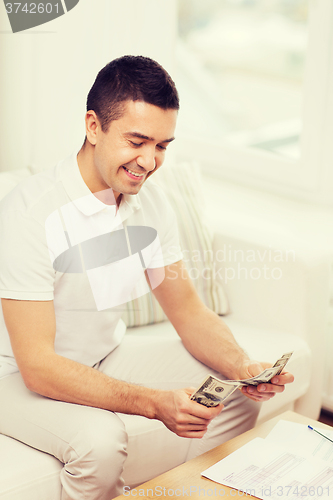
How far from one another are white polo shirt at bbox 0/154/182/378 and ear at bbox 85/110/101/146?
72 millimetres

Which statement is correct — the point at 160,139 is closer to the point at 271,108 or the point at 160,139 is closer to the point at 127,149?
the point at 127,149

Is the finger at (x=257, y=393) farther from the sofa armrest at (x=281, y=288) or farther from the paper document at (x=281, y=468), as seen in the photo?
the sofa armrest at (x=281, y=288)

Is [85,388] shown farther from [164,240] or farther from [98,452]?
[164,240]

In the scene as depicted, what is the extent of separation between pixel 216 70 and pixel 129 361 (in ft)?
5.82

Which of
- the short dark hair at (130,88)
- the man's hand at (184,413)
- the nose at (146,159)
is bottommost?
the man's hand at (184,413)

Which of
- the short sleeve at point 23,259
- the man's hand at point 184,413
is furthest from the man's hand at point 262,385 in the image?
the short sleeve at point 23,259

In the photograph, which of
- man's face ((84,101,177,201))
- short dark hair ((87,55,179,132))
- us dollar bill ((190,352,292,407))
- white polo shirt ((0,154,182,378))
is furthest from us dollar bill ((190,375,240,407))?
short dark hair ((87,55,179,132))

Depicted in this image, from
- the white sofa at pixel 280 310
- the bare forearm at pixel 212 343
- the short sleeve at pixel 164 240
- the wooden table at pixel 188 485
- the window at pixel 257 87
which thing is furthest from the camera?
the window at pixel 257 87

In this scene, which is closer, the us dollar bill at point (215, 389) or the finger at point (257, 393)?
the us dollar bill at point (215, 389)

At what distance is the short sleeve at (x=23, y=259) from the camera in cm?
123

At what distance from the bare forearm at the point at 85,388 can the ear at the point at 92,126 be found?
19.6 inches

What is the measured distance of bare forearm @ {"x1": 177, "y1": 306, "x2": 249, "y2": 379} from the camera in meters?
1.43

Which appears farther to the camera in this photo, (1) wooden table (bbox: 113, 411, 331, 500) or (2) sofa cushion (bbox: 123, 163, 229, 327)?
(2) sofa cushion (bbox: 123, 163, 229, 327)

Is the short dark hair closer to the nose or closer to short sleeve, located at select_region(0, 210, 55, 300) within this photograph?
the nose
